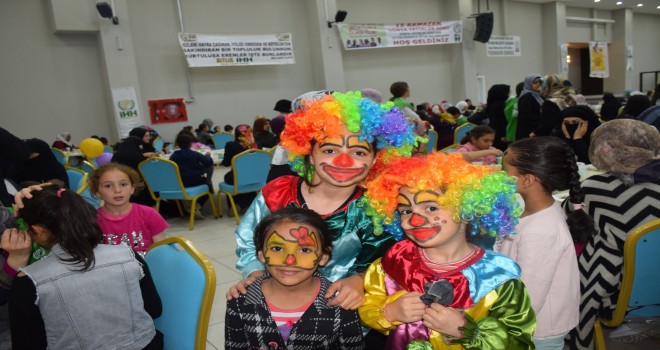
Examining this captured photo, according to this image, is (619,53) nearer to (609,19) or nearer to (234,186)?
(609,19)

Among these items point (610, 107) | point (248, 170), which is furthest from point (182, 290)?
point (610, 107)

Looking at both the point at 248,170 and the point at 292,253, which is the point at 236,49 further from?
the point at 292,253

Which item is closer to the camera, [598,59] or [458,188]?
[458,188]

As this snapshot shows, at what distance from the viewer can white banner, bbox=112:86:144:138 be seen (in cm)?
888

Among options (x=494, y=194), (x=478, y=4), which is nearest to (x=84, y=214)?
(x=494, y=194)

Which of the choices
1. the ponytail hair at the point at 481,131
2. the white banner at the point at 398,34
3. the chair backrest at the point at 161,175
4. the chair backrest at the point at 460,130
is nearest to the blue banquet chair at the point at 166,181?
the chair backrest at the point at 161,175

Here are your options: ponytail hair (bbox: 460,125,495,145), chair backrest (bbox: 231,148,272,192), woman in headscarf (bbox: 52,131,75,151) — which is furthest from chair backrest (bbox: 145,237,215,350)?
woman in headscarf (bbox: 52,131,75,151)

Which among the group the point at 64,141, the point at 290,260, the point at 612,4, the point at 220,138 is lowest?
the point at 290,260

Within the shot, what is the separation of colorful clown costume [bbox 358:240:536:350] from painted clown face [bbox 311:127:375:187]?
269 millimetres

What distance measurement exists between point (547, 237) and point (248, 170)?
394cm

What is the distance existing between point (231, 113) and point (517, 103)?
7.22 meters

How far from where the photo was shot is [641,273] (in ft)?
5.53

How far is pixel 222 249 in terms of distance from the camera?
4367 mm

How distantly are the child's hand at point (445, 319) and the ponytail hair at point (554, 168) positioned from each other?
78 centimetres
